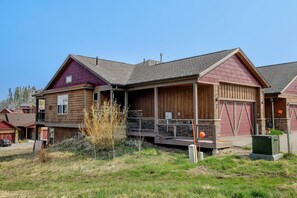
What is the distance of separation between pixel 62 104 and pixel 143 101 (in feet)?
21.5

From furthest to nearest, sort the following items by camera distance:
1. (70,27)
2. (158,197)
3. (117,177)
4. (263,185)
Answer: (70,27), (117,177), (263,185), (158,197)

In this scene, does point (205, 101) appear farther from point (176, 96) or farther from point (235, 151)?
point (235, 151)

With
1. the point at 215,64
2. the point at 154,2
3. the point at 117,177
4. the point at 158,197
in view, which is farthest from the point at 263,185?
the point at 154,2

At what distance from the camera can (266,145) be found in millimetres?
8656

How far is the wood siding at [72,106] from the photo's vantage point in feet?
55.5

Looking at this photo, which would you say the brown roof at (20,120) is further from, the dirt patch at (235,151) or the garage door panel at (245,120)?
the dirt patch at (235,151)

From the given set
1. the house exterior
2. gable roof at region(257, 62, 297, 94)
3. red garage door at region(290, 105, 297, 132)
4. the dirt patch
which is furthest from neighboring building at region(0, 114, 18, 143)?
red garage door at region(290, 105, 297, 132)

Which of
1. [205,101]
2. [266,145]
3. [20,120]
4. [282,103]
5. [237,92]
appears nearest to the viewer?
[266,145]

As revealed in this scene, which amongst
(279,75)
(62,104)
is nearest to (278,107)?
(279,75)

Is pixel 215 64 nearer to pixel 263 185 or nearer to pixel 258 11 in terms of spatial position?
pixel 258 11

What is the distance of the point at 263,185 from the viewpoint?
5.93m

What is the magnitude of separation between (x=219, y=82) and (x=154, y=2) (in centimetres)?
573

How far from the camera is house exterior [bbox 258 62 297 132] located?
60.5ft

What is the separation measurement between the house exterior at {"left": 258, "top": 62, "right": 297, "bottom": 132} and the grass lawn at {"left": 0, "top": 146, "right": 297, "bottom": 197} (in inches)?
426
